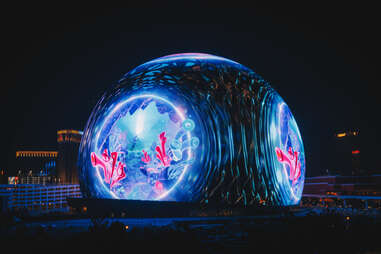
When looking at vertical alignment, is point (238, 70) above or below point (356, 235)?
above

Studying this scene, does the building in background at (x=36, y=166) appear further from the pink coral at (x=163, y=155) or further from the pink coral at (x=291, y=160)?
the pink coral at (x=163, y=155)

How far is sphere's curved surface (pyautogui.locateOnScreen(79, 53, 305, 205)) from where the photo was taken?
40.0 feet

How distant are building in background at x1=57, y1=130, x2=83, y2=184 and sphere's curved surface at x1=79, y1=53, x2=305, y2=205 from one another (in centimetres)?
8420

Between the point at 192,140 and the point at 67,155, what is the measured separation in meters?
95.7

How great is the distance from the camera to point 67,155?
332 feet

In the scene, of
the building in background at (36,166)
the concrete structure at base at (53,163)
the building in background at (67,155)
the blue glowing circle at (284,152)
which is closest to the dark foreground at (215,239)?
the blue glowing circle at (284,152)

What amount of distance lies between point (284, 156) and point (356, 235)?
6386 mm

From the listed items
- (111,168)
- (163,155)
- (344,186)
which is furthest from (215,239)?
(344,186)

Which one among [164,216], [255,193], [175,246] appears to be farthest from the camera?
[255,193]

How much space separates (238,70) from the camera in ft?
49.1

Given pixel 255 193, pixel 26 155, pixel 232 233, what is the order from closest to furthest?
pixel 232 233 < pixel 255 193 < pixel 26 155

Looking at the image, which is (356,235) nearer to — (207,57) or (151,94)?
(151,94)

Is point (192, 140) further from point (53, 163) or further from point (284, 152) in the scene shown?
point (53, 163)

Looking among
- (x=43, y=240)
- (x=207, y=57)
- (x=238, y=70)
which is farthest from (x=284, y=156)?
(x=43, y=240)
